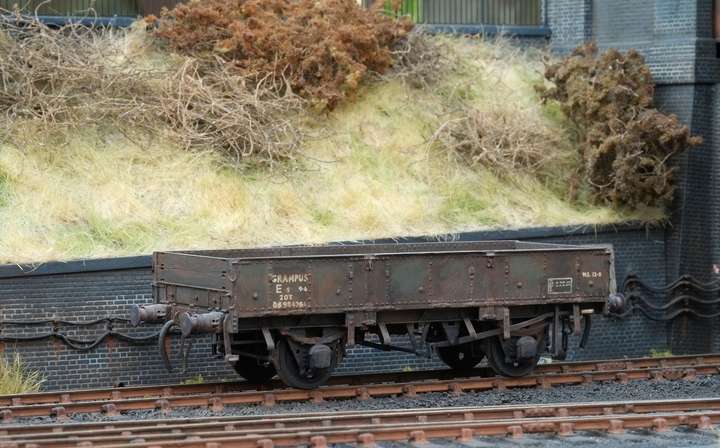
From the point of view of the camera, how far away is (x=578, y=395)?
16438 millimetres

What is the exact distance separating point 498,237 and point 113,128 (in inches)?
262

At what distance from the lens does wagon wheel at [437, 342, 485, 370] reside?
722 inches

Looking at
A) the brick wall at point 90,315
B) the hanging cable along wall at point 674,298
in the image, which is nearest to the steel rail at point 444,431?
the brick wall at point 90,315

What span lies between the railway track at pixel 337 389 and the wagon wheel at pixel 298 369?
0.54 feet

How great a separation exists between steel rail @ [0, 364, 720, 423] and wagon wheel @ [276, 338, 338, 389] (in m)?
0.24

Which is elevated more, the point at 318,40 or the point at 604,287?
the point at 318,40

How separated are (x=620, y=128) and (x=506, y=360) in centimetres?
741

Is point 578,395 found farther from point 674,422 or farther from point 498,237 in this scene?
point 498,237

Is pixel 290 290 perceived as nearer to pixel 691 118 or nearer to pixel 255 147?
pixel 255 147

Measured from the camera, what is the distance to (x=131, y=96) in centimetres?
2252

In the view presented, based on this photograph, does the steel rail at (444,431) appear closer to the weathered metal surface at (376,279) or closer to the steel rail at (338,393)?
the steel rail at (338,393)

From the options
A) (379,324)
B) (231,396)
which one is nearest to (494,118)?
(379,324)

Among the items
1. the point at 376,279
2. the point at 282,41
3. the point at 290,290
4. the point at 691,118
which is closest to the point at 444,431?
the point at 290,290

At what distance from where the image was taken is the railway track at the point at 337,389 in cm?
1523
